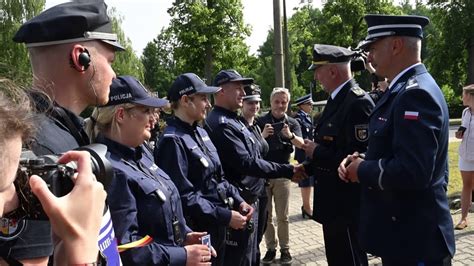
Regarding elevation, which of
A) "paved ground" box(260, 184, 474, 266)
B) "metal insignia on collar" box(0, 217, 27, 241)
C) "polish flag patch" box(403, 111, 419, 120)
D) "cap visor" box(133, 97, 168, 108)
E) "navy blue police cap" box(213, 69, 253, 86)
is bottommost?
"paved ground" box(260, 184, 474, 266)

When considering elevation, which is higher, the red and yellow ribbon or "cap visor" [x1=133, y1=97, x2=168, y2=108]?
"cap visor" [x1=133, y1=97, x2=168, y2=108]

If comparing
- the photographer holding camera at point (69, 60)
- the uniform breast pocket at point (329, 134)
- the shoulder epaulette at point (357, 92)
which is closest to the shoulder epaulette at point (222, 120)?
the uniform breast pocket at point (329, 134)

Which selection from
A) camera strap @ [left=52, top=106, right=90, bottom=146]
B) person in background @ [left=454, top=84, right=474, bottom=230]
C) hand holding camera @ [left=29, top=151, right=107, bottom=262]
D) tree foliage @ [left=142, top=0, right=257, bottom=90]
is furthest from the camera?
tree foliage @ [left=142, top=0, right=257, bottom=90]

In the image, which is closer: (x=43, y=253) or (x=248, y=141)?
(x=43, y=253)

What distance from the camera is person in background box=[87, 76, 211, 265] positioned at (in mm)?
2344

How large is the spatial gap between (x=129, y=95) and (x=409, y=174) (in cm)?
181

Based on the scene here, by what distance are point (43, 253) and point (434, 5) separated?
4355 centimetres

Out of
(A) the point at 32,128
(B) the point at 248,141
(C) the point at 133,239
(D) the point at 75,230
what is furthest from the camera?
(B) the point at 248,141

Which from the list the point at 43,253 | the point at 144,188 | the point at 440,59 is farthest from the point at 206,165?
the point at 440,59

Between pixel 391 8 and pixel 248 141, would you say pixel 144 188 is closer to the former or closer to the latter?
pixel 248 141

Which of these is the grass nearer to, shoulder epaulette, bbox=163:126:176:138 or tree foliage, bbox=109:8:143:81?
shoulder epaulette, bbox=163:126:176:138

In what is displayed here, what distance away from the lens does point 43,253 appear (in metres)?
1.20

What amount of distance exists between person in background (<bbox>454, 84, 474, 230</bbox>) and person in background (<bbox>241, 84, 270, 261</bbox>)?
322 centimetres

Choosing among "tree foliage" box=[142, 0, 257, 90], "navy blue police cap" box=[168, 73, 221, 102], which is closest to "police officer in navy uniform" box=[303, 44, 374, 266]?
"navy blue police cap" box=[168, 73, 221, 102]
